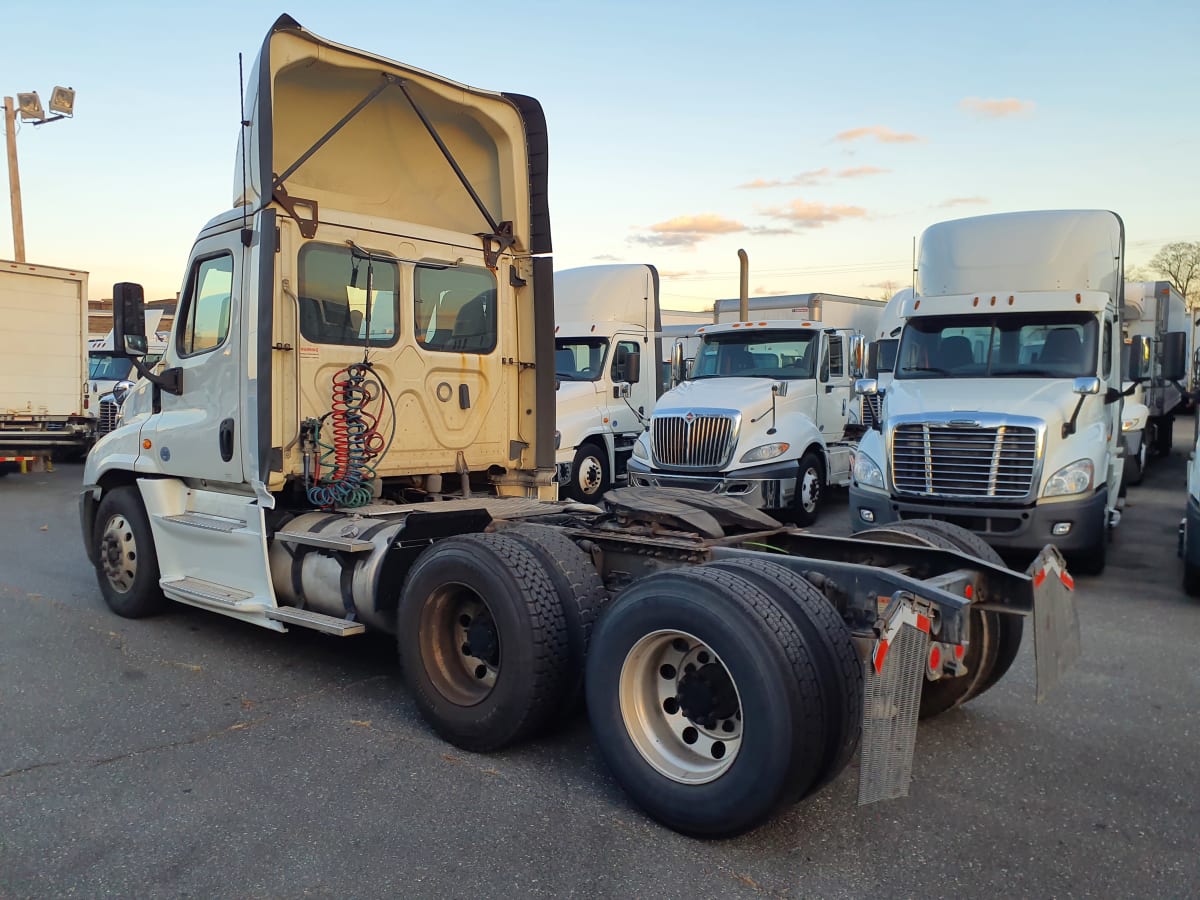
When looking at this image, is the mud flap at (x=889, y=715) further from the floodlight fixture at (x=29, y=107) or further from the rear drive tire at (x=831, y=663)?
the floodlight fixture at (x=29, y=107)

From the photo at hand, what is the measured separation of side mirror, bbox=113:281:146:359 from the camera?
20.8 feet

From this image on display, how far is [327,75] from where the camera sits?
6258mm

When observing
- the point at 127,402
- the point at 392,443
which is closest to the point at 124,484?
the point at 127,402

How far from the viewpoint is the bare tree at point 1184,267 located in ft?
175

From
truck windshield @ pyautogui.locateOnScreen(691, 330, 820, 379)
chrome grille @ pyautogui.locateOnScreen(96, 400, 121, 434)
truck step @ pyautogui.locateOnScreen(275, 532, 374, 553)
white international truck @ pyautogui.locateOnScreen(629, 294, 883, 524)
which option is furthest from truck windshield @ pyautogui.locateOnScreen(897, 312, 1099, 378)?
chrome grille @ pyautogui.locateOnScreen(96, 400, 121, 434)

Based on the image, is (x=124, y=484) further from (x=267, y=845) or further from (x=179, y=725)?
(x=267, y=845)

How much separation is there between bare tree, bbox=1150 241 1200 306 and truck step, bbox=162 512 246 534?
190 feet

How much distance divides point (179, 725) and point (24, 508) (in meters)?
10.9

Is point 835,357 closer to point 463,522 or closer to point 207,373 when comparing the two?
point 463,522

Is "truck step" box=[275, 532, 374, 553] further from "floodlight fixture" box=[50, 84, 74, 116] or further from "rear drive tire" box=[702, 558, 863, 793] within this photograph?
"floodlight fixture" box=[50, 84, 74, 116]

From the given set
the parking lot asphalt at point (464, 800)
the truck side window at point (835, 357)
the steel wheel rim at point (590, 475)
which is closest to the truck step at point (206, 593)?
the parking lot asphalt at point (464, 800)

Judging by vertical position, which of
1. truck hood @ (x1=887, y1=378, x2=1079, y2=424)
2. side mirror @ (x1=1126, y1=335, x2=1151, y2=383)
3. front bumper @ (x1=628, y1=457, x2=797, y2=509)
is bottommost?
front bumper @ (x1=628, y1=457, x2=797, y2=509)

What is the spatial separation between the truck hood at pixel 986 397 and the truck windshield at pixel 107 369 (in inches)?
688

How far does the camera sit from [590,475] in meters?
14.2
